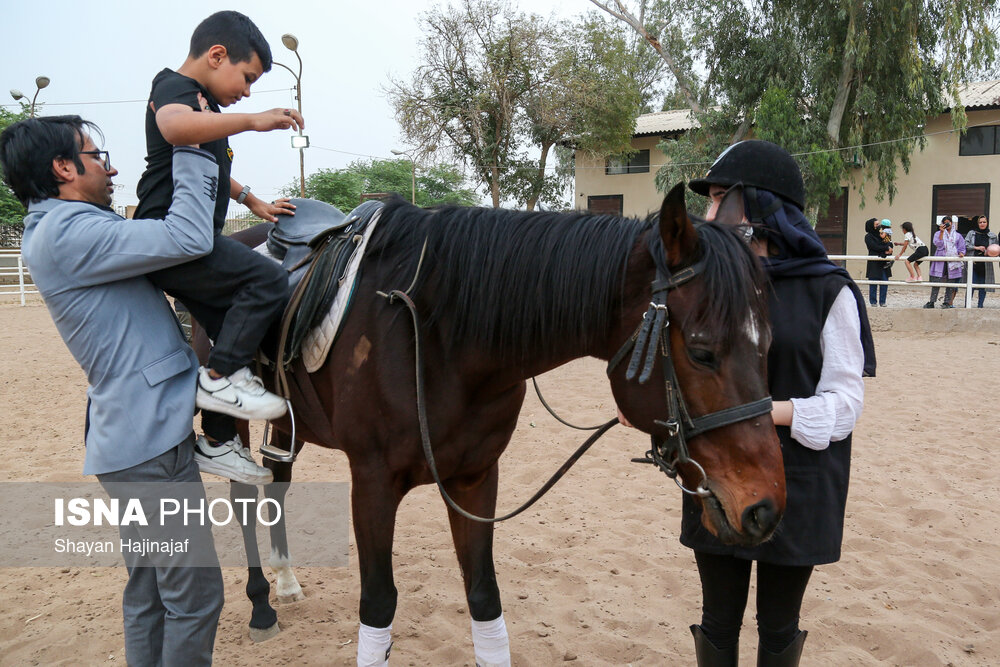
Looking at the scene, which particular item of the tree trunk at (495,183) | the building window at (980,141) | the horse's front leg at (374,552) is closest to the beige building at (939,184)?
the building window at (980,141)

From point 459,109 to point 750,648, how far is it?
2072cm

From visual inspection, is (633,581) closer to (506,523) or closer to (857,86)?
(506,523)

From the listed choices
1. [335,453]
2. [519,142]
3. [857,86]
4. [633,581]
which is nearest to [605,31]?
[519,142]

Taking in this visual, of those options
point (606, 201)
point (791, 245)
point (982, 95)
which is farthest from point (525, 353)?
point (606, 201)

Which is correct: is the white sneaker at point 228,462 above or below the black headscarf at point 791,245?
below

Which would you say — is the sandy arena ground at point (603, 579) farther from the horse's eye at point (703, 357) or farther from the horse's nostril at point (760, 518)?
the horse's eye at point (703, 357)

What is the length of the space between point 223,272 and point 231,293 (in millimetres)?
90

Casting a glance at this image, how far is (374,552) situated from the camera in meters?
2.08

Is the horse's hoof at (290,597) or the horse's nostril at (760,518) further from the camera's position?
the horse's hoof at (290,597)

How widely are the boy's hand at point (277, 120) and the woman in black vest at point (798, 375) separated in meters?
1.27

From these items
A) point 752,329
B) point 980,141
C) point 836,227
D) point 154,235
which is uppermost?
point 980,141

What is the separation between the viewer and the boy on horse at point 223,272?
76.4 inches

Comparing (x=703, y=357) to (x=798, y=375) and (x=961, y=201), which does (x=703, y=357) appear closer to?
(x=798, y=375)

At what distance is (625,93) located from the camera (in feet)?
73.3
